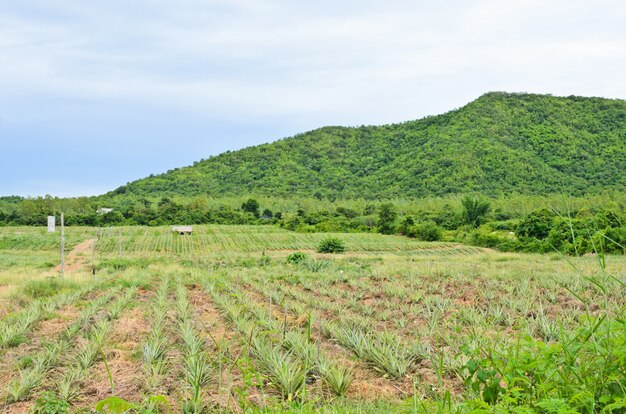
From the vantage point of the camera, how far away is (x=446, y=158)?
119625 mm

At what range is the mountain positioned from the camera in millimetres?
109938

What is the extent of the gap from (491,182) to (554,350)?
116022 mm

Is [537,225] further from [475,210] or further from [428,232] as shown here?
[475,210]

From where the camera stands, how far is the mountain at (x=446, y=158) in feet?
361

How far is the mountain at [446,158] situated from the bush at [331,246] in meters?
52.9

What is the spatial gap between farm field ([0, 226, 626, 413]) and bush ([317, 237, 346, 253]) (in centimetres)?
4379

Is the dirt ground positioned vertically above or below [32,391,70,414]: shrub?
below

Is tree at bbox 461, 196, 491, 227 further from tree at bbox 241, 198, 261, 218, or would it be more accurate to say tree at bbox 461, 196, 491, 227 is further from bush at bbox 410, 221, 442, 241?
tree at bbox 241, 198, 261, 218

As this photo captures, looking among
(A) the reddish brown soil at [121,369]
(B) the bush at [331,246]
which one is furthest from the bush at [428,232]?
(A) the reddish brown soil at [121,369]

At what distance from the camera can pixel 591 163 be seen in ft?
352

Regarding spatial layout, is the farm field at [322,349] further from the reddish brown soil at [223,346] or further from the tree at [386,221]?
the tree at [386,221]

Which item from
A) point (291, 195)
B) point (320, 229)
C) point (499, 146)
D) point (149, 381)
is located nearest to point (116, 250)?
point (320, 229)

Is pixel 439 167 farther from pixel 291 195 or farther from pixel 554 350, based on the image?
pixel 554 350

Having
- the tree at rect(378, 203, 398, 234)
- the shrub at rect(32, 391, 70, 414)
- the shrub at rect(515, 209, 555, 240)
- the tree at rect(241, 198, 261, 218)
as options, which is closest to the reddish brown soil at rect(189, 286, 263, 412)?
the shrub at rect(32, 391, 70, 414)
